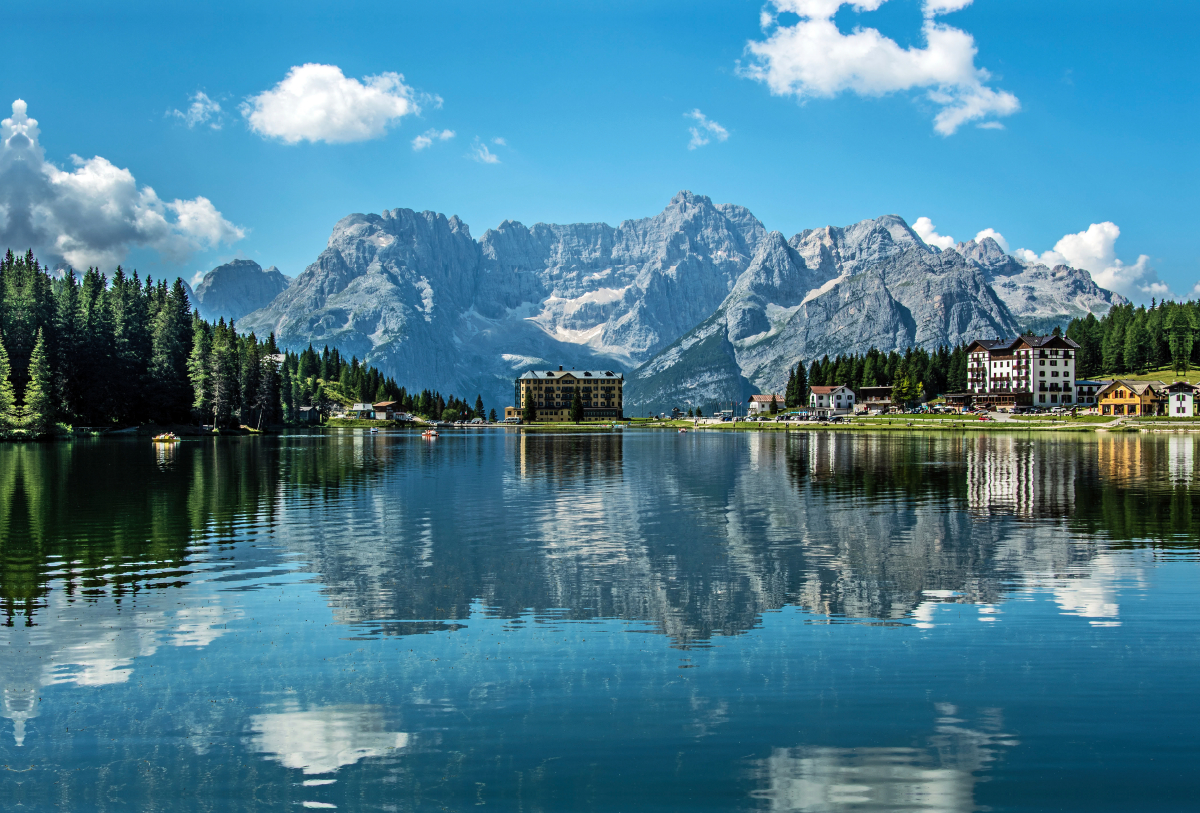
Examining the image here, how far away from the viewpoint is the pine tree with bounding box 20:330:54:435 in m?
147

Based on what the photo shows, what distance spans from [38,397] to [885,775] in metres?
168

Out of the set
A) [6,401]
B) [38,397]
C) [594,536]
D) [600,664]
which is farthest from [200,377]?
[600,664]

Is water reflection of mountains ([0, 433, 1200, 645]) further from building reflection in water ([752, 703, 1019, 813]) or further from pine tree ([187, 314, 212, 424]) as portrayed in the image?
pine tree ([187, 314, 212, 424])

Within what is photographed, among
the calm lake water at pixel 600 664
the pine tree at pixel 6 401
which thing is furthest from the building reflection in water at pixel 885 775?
the pine tree at pixel 6 401

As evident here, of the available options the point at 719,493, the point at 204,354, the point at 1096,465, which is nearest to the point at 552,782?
the point at 719,493

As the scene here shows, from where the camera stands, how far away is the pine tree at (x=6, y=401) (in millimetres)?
141125


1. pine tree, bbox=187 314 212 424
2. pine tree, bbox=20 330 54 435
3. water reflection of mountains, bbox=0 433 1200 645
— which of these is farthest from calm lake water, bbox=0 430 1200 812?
pine tree, bbox=187 314 212 424

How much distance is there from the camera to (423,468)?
294 ft

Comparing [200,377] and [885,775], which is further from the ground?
[200,377]

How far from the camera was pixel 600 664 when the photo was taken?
1922 centimetres

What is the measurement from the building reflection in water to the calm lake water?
0.06 metres

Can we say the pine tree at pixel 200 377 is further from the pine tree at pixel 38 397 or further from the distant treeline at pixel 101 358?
the pine tree at pixel 38 397

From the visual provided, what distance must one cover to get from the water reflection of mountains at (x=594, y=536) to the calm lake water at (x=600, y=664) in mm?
274

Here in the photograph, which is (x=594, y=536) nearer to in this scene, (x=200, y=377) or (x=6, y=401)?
(x=6, y=401)
